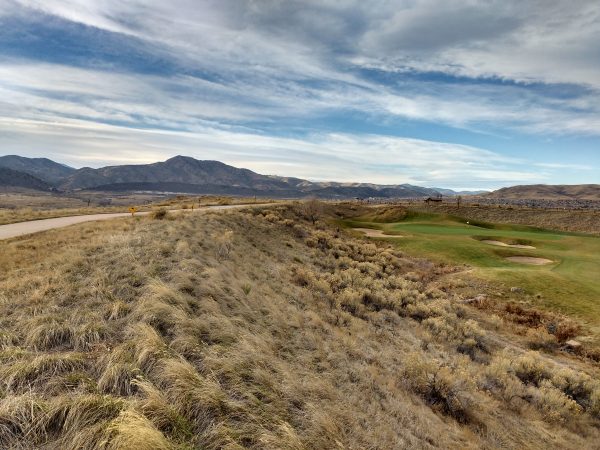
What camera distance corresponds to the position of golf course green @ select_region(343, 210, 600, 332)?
1944cm

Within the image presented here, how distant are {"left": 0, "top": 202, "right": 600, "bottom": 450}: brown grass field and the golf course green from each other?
2660 millimetres

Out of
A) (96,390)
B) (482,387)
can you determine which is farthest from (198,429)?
(482,387)

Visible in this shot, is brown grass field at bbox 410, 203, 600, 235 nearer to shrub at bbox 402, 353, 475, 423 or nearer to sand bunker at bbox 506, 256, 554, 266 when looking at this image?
sand bunker at bbox 506, 256, 554, 266

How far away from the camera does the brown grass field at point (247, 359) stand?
5.23 metres

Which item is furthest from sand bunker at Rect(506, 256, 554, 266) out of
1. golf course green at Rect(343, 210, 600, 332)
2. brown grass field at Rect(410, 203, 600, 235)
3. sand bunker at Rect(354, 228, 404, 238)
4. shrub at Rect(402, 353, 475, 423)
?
brown grass field at Rect(410, 203, 600, 235)

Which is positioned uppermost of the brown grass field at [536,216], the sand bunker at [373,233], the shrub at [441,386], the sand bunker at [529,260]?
the brown grass field at [536,216]

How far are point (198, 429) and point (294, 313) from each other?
6.86 m

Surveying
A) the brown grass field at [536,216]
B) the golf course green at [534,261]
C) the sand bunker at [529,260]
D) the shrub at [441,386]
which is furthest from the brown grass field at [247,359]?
the brown grass field at [536,216]

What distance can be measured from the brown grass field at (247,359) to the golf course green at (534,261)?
266 centimetres

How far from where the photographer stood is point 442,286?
22953 mm

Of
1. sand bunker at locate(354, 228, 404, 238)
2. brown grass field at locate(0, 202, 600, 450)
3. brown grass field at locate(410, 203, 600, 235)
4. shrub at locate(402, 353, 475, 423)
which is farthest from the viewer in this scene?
brown grass field at locate(410, 203, 600, 235)

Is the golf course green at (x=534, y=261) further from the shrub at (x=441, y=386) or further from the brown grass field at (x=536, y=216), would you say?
the brown grass field at (x=536, y=216)

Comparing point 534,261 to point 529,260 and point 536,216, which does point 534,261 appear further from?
point 536,216

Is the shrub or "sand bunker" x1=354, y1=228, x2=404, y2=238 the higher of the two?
"sand bunker" x1=354, y1=228, x2=404, y2=238
